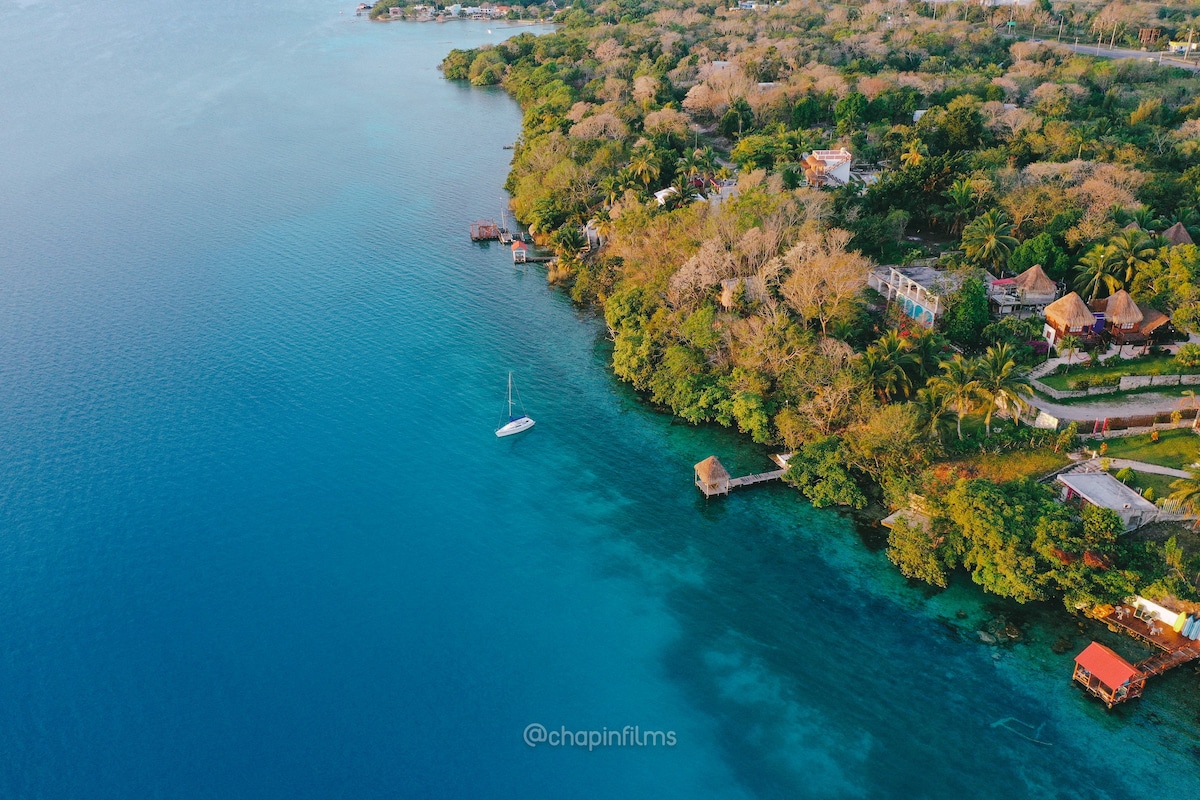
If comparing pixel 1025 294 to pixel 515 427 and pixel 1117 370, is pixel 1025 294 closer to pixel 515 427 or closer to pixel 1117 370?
pixel 1117 370

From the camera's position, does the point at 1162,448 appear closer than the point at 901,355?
Yes

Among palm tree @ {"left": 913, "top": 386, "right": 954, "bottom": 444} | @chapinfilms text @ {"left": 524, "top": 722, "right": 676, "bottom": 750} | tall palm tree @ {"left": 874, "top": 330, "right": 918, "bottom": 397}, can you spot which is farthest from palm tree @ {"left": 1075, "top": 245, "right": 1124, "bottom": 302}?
@chapinfilms text @ {"left": 524, "top": 722, "right": 676, "bottom": 750}

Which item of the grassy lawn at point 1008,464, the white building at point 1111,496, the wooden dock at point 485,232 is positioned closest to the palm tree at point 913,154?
the grassy lawn at point 1008,464

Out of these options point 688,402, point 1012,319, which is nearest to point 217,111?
point 688,402

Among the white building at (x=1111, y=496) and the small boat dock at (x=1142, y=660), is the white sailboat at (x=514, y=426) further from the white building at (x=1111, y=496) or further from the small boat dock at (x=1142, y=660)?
the small boat dock at (x=1142, y=660)

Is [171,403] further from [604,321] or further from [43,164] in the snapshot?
[43,164]

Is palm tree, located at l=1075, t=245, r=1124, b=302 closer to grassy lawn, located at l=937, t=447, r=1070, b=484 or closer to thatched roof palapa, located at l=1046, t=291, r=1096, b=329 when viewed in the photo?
thatched roof palapa, located at l=1046, t=291, r=1096, b=329

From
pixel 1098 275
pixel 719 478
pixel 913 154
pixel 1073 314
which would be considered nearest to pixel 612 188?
pixel 913 154
